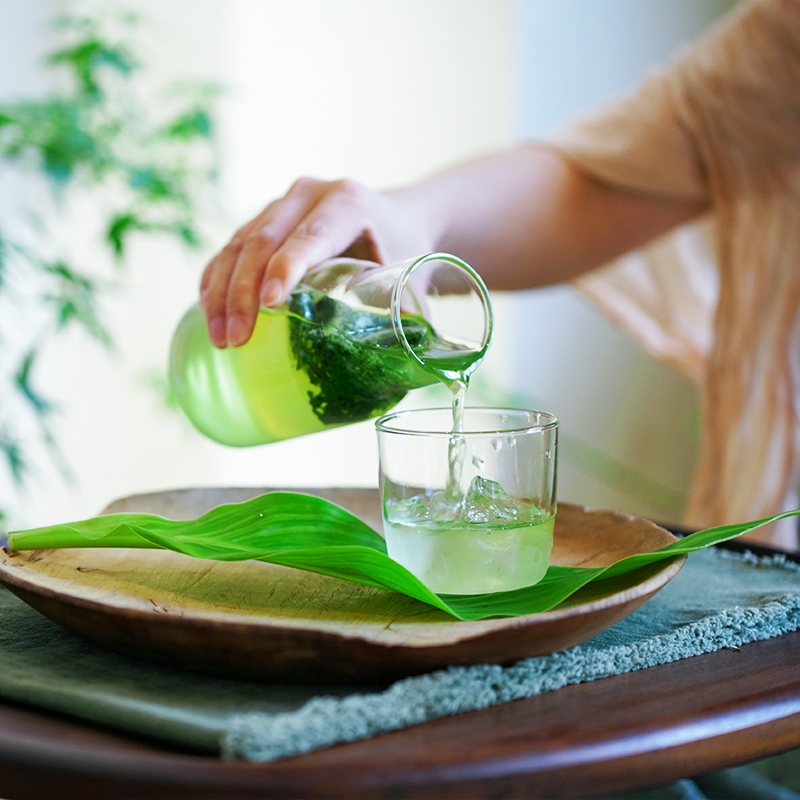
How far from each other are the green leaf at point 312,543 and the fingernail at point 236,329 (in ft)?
0.38

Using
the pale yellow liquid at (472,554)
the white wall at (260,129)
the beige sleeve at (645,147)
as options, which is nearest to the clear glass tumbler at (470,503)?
the pale yellow liquid at (472,554)

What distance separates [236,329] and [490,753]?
1.17ft

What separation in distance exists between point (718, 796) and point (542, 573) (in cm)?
→ 39

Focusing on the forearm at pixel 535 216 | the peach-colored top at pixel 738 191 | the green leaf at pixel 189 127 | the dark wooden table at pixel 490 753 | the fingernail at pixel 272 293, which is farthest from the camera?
the green leaf at pixel 189 127

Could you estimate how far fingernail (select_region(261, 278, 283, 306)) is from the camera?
1.87 feet

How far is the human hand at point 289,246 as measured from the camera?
1.95 feet

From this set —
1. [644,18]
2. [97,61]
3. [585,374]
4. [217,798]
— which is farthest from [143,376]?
[217,798]

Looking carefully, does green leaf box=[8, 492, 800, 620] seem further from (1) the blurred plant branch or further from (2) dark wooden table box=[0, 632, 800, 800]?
(1) the blurred plant branch

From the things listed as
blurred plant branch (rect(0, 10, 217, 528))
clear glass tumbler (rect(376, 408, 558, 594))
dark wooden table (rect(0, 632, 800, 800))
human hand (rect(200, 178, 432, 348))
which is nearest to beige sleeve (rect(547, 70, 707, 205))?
human hand (rect(200, 178, 432, 348))

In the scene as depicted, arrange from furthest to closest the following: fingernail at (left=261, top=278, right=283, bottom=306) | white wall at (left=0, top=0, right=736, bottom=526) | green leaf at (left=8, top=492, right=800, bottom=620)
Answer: white wall at (left=0, top=0, right=736, bottom=526) < fingernail at (left=261, top=278, right=283, bottom=306) < green leaf at (left=8, top=492, right=800, bottom=620)

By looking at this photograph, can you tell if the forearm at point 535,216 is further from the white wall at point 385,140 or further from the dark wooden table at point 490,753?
the white wall at point 385,140

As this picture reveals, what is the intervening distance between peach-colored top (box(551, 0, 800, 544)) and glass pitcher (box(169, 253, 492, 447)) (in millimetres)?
650

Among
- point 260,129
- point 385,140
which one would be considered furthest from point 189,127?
A: point 385,140

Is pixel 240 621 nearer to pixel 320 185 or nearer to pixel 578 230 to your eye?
pixel 320 185
